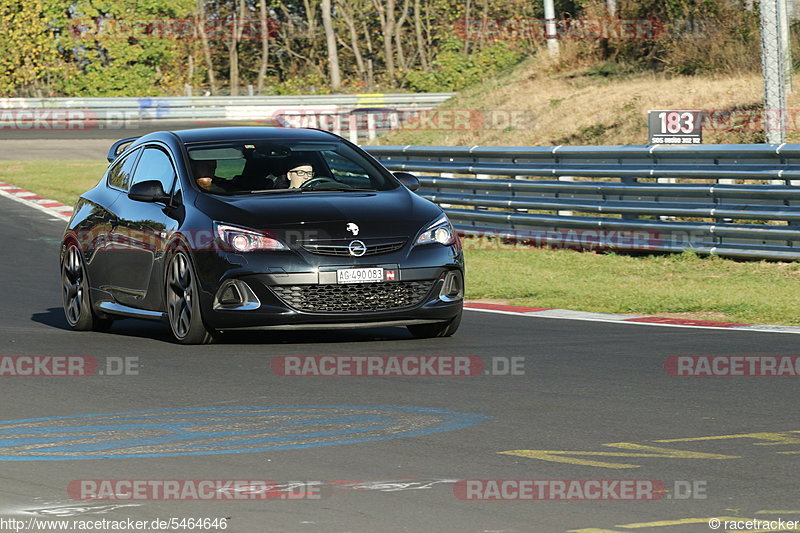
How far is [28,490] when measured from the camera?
593 cm

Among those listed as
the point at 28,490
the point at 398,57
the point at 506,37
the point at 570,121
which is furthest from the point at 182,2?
the point at 28,490

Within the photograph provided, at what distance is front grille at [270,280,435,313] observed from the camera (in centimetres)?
1008

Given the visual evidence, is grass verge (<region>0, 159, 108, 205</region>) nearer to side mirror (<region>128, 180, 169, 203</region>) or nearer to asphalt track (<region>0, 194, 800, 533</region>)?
side mirror (<region>128, 180, 169, 203</region>)

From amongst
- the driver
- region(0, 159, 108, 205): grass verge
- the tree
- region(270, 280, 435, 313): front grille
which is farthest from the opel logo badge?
the tree

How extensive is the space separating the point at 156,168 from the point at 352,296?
2270 millimetres

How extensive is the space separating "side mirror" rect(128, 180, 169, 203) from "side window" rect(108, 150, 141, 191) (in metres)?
0.91

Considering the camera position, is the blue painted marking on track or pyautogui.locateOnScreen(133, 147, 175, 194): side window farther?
pyautogui.locateOnScreen(133, 147, 175, 194): side window

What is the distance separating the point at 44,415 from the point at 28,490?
1925mm

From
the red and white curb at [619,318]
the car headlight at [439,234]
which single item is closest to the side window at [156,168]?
the car headlight at [439,234]

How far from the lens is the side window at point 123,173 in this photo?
470 inches

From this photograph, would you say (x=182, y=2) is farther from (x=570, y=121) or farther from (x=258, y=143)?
(x=258, y=143)

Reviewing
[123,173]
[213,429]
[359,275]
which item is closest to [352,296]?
[359,275]

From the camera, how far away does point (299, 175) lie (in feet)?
36.6

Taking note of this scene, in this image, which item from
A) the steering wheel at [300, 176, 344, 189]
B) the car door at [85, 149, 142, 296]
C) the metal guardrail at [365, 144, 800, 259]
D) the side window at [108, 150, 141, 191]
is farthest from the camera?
the metal guardrail at [365, 144, 800, 259]
